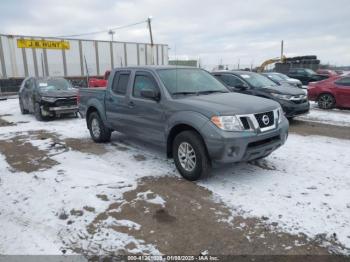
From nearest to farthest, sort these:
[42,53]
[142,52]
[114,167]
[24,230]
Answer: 1. [24,230]
2. [114,167]
3. [42,53]
4. [142,52]

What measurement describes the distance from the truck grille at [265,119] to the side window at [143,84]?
187cm

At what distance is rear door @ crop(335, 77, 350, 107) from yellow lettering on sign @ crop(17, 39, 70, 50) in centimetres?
2238

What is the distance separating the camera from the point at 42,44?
26078 millimetres

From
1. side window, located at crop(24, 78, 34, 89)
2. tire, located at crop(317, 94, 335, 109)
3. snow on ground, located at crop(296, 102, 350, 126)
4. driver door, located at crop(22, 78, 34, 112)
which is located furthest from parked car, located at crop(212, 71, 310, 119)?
side window, located at crop(24, 78, 34, 89)

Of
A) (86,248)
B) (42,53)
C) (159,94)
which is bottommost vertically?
(86,248)

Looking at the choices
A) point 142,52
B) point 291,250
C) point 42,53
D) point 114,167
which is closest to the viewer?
point 291,250

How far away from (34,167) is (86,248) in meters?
3.22

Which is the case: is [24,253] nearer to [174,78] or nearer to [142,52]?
[174,78]

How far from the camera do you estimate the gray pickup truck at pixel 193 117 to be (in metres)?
4.61

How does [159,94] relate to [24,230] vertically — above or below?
above

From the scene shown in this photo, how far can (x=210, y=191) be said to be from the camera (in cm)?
472

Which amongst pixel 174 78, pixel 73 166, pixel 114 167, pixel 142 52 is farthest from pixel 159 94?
pixel 142 52

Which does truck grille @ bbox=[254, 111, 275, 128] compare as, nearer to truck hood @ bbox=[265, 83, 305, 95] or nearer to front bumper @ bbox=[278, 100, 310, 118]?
front bumper @ bbox=[278, 100, 310, 118]

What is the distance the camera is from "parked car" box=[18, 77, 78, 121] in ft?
37.5
